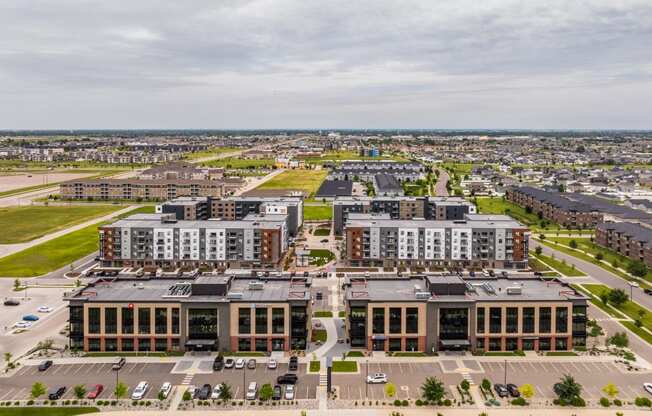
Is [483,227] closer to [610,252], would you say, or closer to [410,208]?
[610,252]

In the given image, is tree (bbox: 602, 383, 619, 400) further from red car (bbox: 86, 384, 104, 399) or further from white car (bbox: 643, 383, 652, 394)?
red car (bbox: 86, 384, 104, 399)

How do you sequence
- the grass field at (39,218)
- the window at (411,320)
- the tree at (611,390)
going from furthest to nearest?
1. the grass field at (39,218)
2. the window at (411,320)
3. the tree at (611,390)

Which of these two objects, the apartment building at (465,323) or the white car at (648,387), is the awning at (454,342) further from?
the white car at (648,387)

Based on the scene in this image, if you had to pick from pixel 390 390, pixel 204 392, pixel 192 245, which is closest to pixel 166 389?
pixel 204 392

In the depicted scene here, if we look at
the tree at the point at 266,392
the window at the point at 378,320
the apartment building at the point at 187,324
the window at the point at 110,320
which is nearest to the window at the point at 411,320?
the window at the point at 378,320

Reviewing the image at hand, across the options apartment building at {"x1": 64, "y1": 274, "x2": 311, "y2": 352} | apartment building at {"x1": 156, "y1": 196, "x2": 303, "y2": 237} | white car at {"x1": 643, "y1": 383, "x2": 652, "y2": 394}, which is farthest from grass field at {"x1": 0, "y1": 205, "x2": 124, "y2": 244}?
white car at {"x1": 643, "y1": 383, "x2": 652, "y2": 394}

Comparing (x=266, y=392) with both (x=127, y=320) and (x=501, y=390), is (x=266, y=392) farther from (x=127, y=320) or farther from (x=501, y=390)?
(x=127, y=320)
